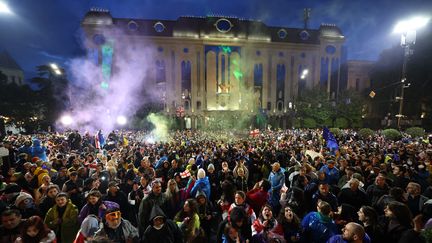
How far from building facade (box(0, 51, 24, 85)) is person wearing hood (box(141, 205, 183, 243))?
55212mm

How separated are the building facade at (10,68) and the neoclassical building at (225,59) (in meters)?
21.8

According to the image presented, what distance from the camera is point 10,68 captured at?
44.5m

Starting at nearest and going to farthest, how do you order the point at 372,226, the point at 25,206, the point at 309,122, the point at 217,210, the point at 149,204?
the point at 372,226
the point at 25,206
the point at 149,204
the point at 217,210
the point at 309,122

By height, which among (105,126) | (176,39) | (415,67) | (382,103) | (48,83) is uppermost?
(176,39)

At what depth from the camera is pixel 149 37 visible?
3744 cm

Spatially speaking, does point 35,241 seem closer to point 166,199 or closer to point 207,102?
point 166,199

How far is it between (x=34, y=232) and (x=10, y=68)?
58770 millimetres

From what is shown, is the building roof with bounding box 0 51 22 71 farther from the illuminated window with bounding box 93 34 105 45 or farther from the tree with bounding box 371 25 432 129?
the tree with bounding box 371 25 432 129

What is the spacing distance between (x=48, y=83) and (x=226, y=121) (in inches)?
1032

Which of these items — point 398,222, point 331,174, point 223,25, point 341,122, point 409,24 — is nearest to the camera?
point 398,222

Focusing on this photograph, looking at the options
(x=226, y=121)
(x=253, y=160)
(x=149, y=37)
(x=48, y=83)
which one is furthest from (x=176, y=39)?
(x=253, y=160)

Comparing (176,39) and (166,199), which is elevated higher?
(176,39)

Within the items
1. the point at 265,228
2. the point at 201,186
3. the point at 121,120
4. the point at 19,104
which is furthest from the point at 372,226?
the point at 19,104

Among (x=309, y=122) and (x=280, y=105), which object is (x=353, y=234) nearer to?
(x=309, y=122)
